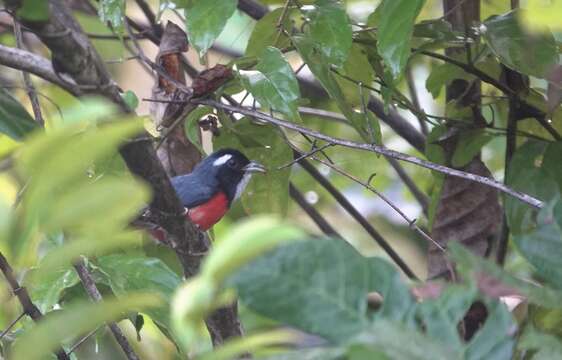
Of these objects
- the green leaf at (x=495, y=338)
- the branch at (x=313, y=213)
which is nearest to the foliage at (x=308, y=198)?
the green leaf at (x=495, y=338)

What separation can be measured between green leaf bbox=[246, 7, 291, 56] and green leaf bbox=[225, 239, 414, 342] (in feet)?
6.39

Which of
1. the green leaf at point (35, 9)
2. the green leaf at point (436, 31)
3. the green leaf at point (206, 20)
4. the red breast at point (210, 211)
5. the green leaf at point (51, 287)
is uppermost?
the green leaf at point (35, 9)

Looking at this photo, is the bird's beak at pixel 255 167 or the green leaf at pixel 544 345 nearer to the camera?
the green leaf at pixel 544 345

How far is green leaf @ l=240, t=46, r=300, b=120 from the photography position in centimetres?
273

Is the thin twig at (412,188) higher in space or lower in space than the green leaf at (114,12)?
lower

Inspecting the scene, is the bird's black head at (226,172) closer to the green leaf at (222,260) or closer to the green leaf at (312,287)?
the green leaf at (312,287)

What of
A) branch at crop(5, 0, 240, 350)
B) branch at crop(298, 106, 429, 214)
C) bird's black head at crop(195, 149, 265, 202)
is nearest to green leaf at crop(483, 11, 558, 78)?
branch at crop(5, 0, 240, 350)

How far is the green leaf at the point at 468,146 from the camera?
3.38 m

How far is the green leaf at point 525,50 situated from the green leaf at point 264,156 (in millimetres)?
800

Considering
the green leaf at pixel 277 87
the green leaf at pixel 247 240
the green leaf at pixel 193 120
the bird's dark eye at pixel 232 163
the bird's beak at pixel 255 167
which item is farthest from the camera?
the bird's dark eye at pixel 232 163

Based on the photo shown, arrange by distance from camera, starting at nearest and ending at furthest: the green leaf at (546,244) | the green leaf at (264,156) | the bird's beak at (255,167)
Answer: the green leaf at (546,244) < the green leaf at (264,156) < the bird's beak at (255,167)

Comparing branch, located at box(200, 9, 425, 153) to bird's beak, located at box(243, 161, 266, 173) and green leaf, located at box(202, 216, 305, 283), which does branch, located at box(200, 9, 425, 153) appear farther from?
green leaf, located at box(202, 216, 305, 283)

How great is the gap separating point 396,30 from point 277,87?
1.22 feet

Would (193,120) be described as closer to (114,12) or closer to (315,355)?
(114,12)
